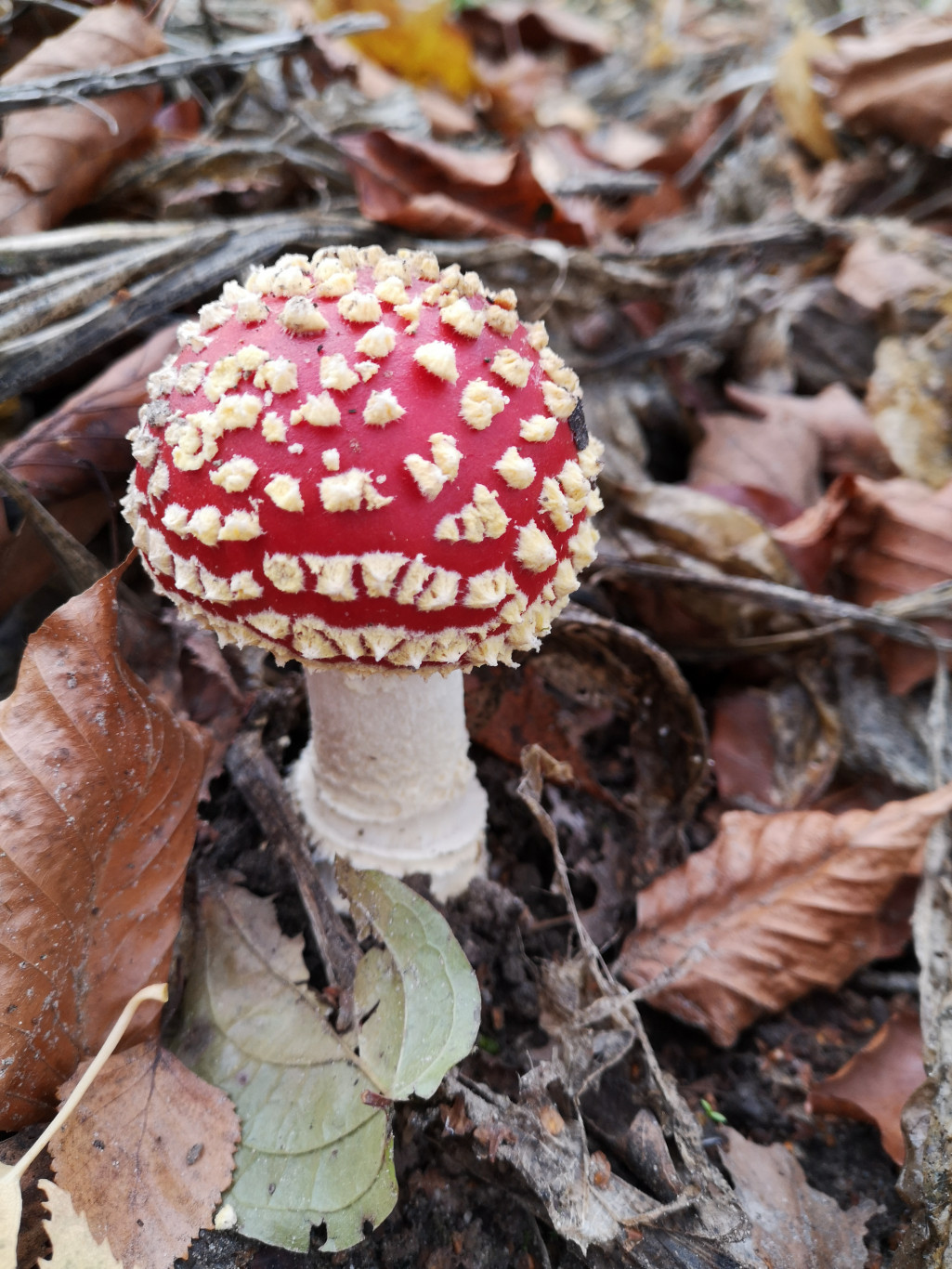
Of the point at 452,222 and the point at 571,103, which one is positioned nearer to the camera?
the point at 452,222

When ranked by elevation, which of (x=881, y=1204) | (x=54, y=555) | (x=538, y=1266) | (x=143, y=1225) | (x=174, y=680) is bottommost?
(x=881, y=1204)

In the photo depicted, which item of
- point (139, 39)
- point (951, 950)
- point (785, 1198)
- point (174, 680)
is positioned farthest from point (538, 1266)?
point (139, 39)

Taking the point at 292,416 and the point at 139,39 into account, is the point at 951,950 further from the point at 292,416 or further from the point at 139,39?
the point at 139,39

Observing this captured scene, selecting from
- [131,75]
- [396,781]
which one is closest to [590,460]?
[396,781]

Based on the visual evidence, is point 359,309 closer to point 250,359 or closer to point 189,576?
point 250,359

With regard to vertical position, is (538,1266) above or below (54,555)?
below

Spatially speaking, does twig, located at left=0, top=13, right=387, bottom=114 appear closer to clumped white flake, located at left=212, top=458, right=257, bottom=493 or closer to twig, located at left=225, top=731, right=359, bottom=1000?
clumped white flake, located at left=212, top=458, right=257, bottom=493

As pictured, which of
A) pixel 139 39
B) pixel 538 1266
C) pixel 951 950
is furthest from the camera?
pixel 139 39
